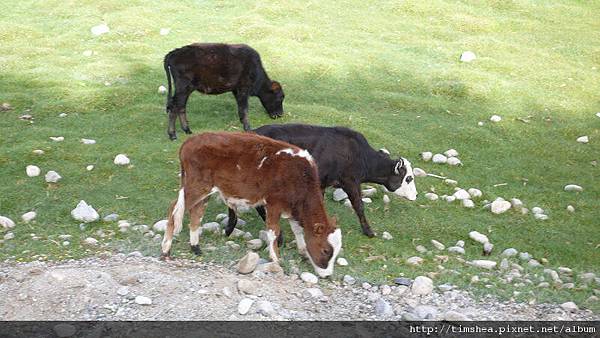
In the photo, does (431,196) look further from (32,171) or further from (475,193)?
(32,171)

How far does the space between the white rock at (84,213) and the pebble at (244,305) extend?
3.24 metres

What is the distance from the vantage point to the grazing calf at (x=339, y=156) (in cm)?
962

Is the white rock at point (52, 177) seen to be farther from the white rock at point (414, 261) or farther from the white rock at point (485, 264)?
the white rock at point (485, 264)

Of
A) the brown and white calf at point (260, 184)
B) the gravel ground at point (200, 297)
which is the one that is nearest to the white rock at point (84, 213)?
the gravel ground at point (200, 297)

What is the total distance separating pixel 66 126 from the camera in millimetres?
13555

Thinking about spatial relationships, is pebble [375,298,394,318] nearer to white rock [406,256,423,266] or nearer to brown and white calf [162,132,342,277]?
brown and white calf [162,132,342,277]

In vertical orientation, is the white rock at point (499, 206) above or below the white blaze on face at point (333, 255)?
below

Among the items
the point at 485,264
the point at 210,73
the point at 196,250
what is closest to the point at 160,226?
the point at 196,250

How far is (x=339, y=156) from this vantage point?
9.77 m

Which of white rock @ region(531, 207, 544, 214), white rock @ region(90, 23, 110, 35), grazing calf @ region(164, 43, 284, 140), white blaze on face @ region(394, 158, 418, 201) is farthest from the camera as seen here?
white rock @ region(90, 23, 110, 35)

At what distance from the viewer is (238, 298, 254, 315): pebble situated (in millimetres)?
7004

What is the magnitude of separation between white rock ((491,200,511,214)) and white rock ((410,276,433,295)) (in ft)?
10.5

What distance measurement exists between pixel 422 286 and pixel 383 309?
0.74m

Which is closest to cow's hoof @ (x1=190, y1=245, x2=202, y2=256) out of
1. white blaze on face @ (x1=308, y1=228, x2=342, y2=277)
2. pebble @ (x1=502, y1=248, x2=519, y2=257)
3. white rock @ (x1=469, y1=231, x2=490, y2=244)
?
white blaze on face @ (x1=308, y1=228, x2=342, y2=277)
